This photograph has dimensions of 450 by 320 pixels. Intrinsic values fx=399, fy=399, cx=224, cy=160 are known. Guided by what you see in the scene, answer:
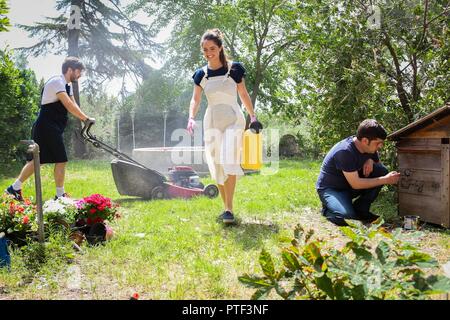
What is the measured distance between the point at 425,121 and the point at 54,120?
14.1 ft

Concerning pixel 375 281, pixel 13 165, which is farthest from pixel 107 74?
pixel 375 281

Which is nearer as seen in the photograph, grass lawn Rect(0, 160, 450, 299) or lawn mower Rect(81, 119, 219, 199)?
grass lawn Rect(0, 160, 450, 299)

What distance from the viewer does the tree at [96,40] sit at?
1593 centimetres

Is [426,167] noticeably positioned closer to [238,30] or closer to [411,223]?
[411,223]

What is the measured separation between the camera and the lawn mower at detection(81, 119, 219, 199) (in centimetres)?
584

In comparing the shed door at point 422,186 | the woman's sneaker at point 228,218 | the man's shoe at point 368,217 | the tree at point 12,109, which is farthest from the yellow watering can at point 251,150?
the tree at point 12,109

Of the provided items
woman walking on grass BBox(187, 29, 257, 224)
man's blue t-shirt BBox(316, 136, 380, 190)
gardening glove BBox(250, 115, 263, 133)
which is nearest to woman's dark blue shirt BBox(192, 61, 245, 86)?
woman walking on grass BBox(187, 29, 257, 224)

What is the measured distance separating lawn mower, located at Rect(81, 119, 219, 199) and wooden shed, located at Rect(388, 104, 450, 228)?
2.96 meters

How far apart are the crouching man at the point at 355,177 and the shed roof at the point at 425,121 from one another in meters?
0.29

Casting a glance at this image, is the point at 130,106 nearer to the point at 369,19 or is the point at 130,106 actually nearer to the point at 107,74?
the point at 107,74

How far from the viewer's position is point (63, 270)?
2902 millimetres

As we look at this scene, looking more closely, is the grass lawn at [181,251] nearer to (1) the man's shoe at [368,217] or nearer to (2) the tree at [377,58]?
(1) the man's shoe at [368,217]

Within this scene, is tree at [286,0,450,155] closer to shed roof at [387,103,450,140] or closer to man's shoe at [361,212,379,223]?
shed roof at [387,103,450,140]

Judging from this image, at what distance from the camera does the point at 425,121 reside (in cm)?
412
